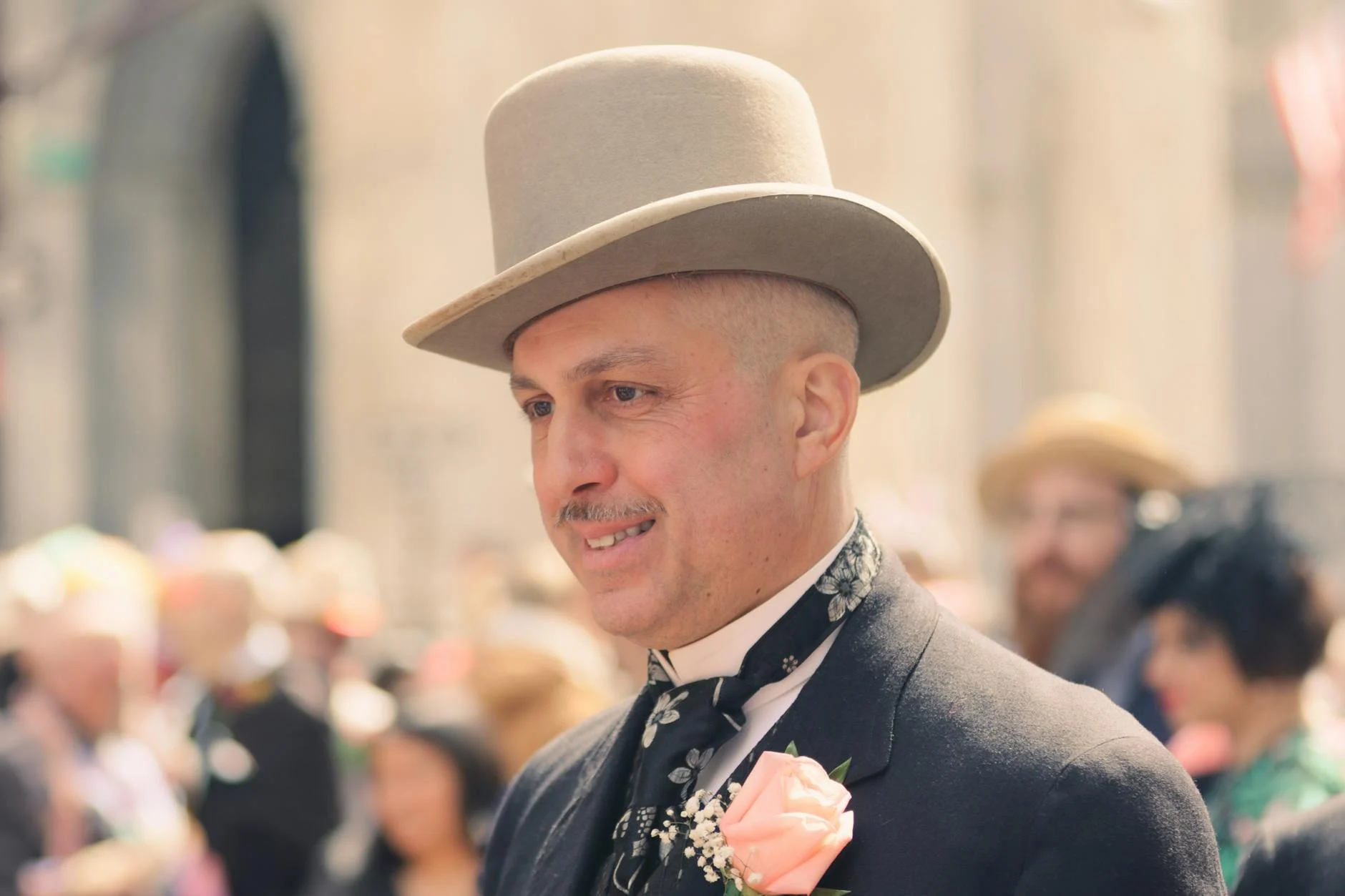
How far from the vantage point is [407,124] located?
11.0 meters

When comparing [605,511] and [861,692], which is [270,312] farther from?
[861,692]

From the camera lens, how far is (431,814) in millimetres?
4816

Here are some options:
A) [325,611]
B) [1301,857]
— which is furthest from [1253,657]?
[325,611]

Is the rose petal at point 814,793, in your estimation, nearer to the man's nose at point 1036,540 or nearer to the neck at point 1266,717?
the neck at point 1266,717

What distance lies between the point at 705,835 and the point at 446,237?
9108 millimetres

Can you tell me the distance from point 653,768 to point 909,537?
149 inches

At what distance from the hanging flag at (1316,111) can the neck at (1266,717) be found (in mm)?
8581

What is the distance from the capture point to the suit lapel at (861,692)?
1956 millimetres

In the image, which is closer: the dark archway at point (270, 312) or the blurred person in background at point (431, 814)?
the blurred person in background at point (431, 814)

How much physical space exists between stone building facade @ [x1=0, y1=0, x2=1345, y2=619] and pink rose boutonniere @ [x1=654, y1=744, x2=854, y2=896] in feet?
22.3

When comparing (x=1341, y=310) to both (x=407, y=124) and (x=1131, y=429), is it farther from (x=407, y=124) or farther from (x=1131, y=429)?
(x=1131, y=429)

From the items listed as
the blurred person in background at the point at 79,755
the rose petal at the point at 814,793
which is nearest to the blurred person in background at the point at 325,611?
the blurred person in background at the point at 79,755

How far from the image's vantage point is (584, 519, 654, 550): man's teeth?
205 centimetres

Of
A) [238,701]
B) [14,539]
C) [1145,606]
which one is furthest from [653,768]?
[14,539]
